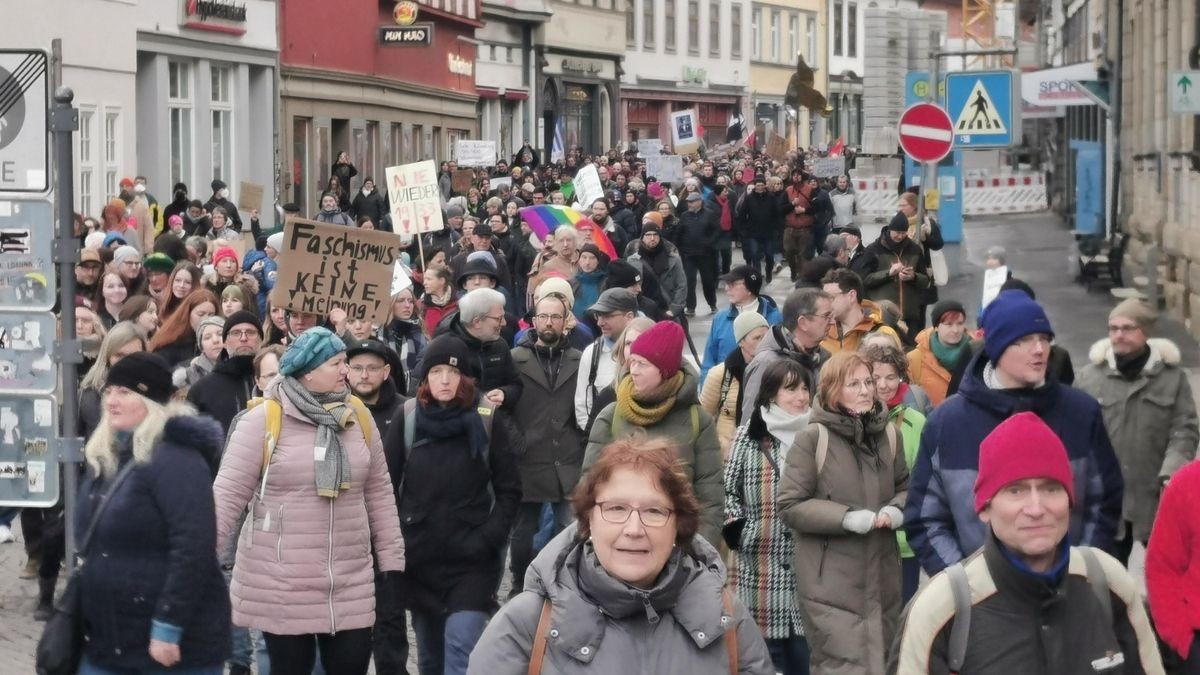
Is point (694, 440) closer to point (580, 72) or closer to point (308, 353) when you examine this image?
point (308, 353)

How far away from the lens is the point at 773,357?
9430 mm

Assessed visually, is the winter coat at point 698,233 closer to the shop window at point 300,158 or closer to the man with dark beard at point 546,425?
the shop window at point 300,158

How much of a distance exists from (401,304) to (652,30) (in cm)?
6264

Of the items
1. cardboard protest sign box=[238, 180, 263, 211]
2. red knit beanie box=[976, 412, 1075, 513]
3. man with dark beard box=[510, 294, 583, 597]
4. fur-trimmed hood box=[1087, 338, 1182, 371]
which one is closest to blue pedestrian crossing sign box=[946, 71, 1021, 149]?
cardboard protest sign box=[238, 180, 263, 211]

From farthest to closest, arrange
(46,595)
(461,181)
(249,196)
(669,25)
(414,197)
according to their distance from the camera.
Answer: (669,25) < (461,181) < (249,196) < (414,197) < (46,595)

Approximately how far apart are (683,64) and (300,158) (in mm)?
38310

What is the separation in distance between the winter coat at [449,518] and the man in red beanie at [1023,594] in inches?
149

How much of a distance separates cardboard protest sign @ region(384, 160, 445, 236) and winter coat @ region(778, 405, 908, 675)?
1318 cm

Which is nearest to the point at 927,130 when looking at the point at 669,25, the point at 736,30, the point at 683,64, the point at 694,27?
the point at 669,25

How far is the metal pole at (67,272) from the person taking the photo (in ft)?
33.4

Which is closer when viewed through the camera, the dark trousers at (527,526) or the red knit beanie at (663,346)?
the red knit beanie at (663,346)

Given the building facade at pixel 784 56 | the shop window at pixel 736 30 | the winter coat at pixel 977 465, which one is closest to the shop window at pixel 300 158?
the winter coat at pixel 977 465

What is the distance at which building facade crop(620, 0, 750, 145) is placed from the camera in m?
73.1

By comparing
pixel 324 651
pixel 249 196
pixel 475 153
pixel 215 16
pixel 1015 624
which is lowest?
pixel 324 651
